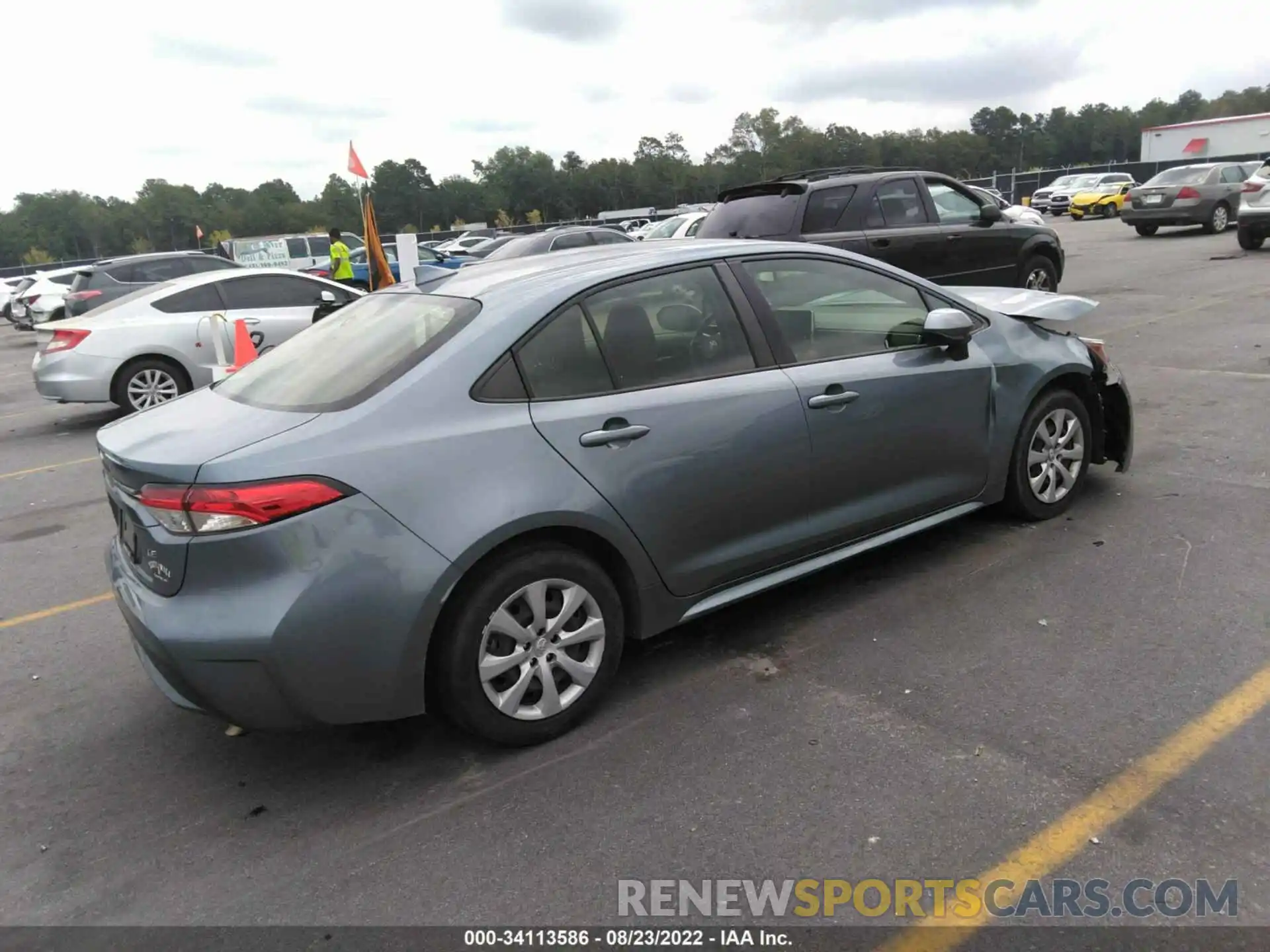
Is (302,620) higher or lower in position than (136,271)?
lower

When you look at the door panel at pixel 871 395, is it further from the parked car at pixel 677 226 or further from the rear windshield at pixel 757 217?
the parked car at pixel 677 226

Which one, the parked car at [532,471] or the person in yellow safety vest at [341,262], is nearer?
the parked car at [532,471]

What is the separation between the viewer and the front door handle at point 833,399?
3.83 metres

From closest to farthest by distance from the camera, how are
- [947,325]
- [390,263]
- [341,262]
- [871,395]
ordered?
[871,395] → [947,325] → [341,262] → [390,263]

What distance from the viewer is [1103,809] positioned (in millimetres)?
2719

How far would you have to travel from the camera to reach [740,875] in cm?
258

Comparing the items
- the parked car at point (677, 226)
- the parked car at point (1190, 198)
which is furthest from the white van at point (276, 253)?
the parked car at point (1190, 198)

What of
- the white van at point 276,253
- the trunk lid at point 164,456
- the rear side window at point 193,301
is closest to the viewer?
the trunk lid at point 164,456

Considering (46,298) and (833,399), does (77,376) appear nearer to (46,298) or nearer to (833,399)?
Answer: (833,399)

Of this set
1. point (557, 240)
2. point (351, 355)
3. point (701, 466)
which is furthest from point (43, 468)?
point (557, 240)

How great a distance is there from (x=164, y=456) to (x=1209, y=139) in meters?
62.8

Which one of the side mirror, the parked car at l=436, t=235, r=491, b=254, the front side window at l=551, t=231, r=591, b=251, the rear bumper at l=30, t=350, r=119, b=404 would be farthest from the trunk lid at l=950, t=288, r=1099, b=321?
the parked car at l=436, t=235, r=491, b=254

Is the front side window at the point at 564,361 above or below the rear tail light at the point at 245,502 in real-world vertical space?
above

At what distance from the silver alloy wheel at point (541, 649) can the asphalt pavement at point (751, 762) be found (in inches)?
7.6
